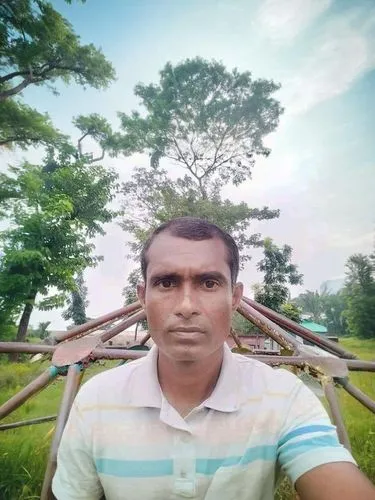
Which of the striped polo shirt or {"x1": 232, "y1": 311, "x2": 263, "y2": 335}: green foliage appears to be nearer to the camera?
the striped polo shirt

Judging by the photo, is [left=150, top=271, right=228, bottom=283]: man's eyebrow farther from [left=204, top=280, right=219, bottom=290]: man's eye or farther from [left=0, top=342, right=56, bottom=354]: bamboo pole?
[left=0, top=342, right=56, bottom=354]: bamboo pole

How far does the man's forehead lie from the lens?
57.9 inches

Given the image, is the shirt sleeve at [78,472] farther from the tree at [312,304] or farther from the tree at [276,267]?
the tree at [312,304]

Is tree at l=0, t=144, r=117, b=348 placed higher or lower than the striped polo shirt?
higher

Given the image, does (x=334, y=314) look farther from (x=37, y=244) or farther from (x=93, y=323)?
(x=93, y=323)

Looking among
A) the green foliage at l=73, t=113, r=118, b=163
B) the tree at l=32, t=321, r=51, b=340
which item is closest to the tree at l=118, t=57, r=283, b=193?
the green foliage at l=73, t=113, r=118, b=163

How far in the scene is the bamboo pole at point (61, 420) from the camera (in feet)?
6.22

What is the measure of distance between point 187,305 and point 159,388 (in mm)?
403

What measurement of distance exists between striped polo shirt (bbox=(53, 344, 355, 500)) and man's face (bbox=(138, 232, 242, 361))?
0.75 ft

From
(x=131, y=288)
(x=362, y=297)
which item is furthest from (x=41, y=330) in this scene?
(x=362, y=297)

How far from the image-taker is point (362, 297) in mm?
36625

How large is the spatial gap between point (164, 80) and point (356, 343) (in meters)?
30.2

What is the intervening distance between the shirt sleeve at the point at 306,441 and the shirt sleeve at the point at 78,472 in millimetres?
772

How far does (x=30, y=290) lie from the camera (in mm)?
15352
